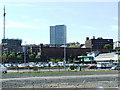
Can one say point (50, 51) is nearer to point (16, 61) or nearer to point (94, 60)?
point (16, 61)

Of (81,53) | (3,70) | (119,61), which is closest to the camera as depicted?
(3,70)

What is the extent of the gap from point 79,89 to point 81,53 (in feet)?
504

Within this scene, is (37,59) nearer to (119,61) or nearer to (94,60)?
(94,60)

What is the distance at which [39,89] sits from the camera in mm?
20672

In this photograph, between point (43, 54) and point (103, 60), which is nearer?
point (103, 60)

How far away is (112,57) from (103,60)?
420 inches

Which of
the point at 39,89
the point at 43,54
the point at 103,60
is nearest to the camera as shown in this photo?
the point at 39,89

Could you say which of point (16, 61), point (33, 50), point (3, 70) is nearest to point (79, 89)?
point (3, 70)

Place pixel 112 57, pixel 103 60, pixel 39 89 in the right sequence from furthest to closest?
pixel 103 60 → pixel 112 57 → pixel 39 89

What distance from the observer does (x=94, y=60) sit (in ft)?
397

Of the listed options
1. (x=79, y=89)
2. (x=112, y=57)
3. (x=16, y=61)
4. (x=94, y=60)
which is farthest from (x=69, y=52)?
(x=79, y=89)

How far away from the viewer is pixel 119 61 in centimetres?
9281

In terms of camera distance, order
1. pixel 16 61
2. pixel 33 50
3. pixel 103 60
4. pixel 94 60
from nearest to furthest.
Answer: pixel 103 60 < pixel 94 60 < pixel 16 61 < pixel 33 50

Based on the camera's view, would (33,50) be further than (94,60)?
Yes
